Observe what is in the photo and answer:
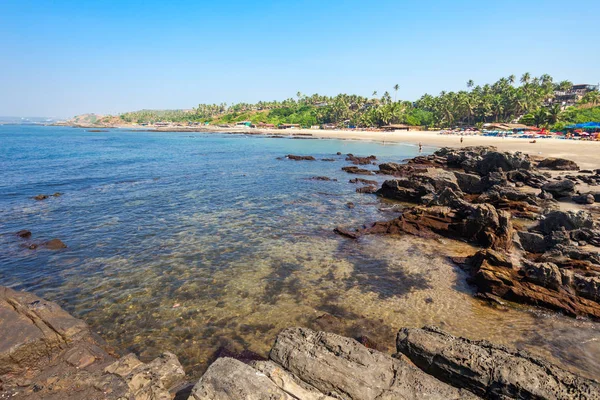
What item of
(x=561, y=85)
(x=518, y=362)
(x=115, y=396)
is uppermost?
(x=561, y=85)

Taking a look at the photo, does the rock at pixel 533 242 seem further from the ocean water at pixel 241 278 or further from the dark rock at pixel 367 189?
the dark rock at pixel 367 189

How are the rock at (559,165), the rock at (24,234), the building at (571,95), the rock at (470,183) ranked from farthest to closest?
1. the building at (571,95)
2. the rock at (559,165)
3. the rock at (470,183)
4. the rock at (24,234)

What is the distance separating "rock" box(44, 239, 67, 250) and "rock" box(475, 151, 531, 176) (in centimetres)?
3913

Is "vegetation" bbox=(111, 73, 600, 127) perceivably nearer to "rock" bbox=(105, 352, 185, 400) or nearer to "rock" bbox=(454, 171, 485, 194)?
"rock" bbox=(454, 171, 485, 194)

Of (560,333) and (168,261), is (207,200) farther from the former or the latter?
(560,333)

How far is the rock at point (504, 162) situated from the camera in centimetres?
3331

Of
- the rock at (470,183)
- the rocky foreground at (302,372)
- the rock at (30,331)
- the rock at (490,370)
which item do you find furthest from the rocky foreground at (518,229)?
the rock at (30,331)

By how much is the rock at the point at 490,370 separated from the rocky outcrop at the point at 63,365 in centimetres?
538

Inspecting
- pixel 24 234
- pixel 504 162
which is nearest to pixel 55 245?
pixel 24 234

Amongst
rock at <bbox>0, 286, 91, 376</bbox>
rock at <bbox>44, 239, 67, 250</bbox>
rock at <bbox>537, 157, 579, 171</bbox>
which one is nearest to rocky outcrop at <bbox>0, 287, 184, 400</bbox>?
rock at <bbox>0, 286, 91, 376</bbox>

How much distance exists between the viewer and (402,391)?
18.0 ft

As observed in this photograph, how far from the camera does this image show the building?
126438mm

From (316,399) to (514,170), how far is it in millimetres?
35704

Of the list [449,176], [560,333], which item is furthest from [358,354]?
[449,176]
